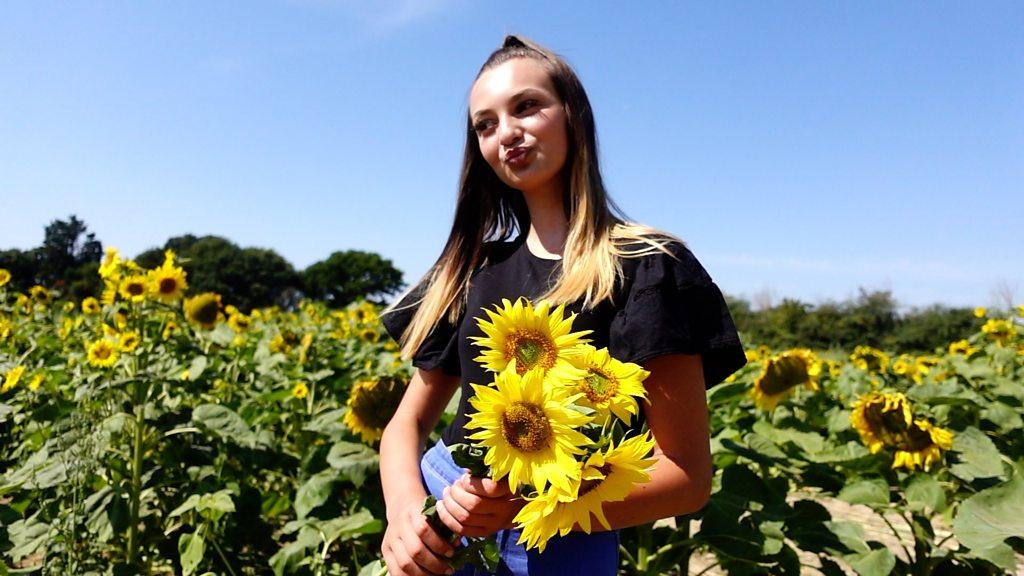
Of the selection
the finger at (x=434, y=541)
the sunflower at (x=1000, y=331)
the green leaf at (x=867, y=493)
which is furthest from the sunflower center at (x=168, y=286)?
the sunflower at (x=1000, y=331)

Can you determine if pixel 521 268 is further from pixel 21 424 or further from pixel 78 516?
pixel 21 424

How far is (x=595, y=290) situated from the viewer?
46.5 inches

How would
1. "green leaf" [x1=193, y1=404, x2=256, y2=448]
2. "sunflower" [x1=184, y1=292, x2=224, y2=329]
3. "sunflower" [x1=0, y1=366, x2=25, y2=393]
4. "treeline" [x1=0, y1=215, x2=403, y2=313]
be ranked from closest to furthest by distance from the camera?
"green leaf" [x1=193, y1=404, x2=256, y2=448], "sunflower" [x1=0, y1=366, x2=25, y2=393], "sunflower" [x1=184, y1=292, x2=224, y2=329], "treeline" [x1=0, y1=215, x2=403, y2=313]

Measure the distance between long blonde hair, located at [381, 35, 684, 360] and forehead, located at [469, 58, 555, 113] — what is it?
22 millimetres

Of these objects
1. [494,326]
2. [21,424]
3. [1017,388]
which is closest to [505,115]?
[494,326]

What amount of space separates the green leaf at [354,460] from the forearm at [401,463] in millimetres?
595

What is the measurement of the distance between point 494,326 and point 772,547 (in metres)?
1.47

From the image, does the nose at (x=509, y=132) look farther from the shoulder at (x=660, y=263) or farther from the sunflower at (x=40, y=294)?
the sunflower at (x=40, y=294)

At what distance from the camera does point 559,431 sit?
690mm

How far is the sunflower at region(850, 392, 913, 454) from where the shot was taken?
2.30 meters

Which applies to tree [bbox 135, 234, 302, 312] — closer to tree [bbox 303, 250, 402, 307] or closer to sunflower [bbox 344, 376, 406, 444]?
tree [bbox 303, 250, 402, 307]

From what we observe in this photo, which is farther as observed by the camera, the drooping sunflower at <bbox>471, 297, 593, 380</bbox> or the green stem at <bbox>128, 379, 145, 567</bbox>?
the green stem at <bbox>128, 379, 145, 567</bbox>

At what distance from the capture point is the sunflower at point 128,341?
2453 mm

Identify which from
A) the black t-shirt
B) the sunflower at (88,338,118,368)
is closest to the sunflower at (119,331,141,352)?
the sunflower at (88,338,118,368)
